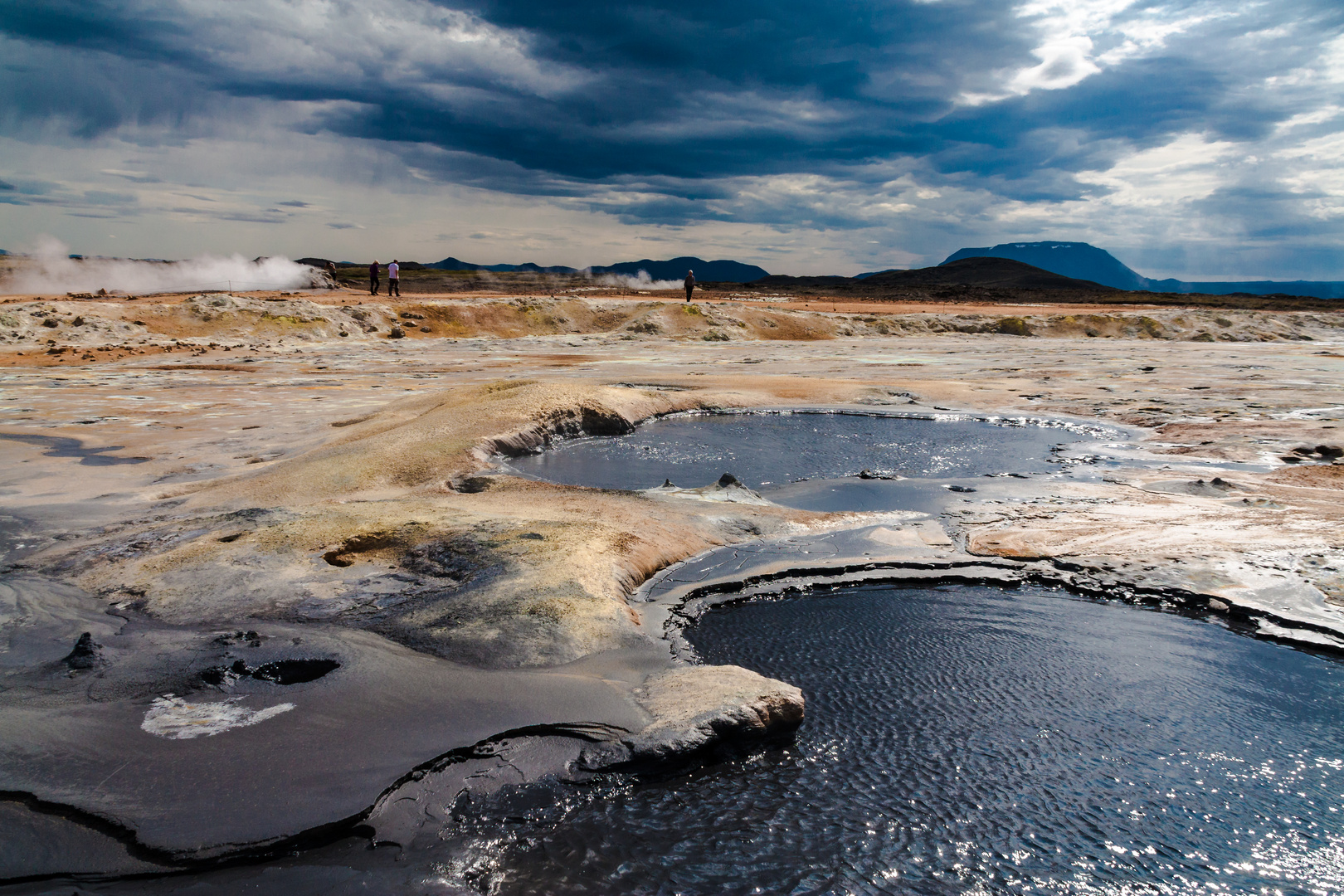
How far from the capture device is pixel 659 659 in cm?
360

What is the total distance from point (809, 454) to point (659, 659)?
15.7 feet

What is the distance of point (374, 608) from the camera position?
3.96 metres

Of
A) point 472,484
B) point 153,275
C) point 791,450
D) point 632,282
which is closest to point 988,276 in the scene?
point 632,282

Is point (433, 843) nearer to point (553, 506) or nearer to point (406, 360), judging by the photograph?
point (553, 506)

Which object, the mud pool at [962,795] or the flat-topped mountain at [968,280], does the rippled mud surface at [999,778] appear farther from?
the flat-topped mountain at [968,280]

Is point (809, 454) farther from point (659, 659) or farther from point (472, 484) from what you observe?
point (659, 659)

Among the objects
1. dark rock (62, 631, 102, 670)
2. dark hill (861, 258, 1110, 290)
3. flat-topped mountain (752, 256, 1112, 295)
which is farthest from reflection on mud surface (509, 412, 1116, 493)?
dark hill (861, 258, 1110, 290)

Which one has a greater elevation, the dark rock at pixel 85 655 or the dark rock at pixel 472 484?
the dark rock at pixel 472 484

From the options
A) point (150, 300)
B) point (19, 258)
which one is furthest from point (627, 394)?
point (19, 258)

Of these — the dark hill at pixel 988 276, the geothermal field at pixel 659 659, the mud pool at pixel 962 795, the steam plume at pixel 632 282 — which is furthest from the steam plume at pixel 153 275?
the dark hill at pixel 988 276

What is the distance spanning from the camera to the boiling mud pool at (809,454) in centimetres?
681

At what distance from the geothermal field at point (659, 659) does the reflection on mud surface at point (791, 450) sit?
89mm

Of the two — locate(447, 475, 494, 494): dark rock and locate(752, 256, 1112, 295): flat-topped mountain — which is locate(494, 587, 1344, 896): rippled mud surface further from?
locate(752, 256, 1112, 295): flat-topped mountain

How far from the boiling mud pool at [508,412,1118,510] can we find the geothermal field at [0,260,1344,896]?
82 millimetres
